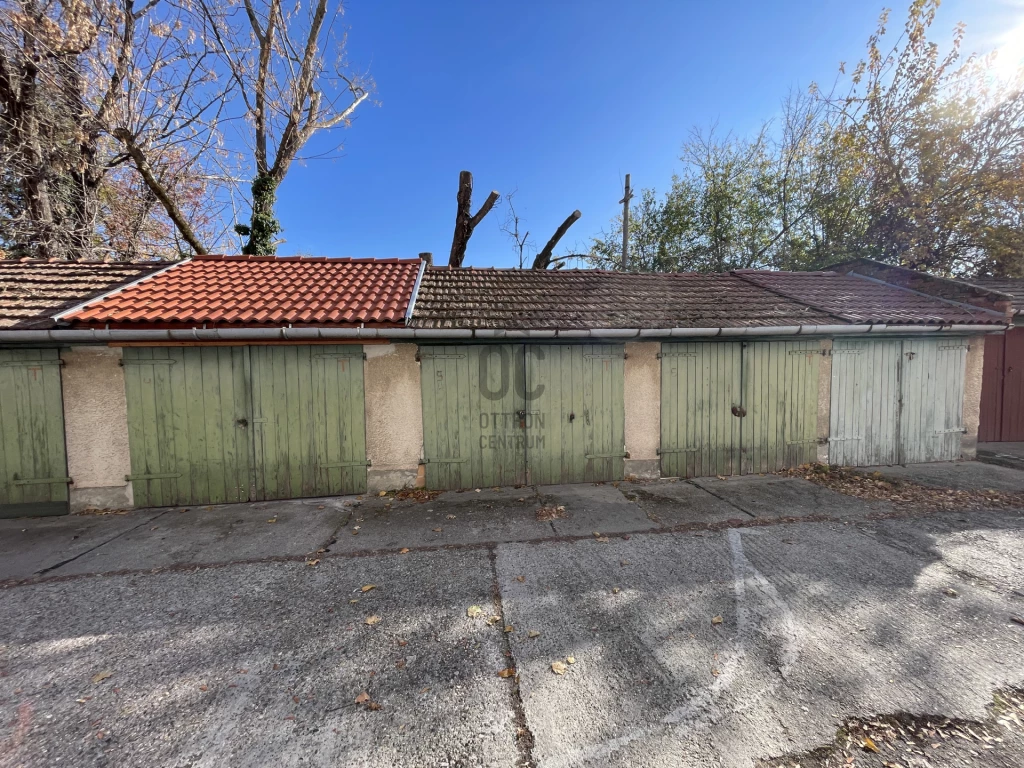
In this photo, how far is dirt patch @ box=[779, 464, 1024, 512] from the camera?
4812mm

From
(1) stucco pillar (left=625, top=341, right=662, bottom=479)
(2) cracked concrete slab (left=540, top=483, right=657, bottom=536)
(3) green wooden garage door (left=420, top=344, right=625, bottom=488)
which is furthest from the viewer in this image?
(1) stucco pillar (left=625, top=341, right=662, bottom=479)

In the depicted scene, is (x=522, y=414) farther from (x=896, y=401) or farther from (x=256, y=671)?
(x=896, y=401)

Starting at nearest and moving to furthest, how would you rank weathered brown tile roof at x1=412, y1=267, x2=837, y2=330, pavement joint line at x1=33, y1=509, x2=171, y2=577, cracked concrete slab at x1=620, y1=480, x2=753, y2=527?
pavement joint line at x1=33, y1=509, x2=171, y2=577
cracked concrete slab at x1=620, y1=480, x2=753, y2=527
weathered brown tile roof at x1=412, y1=267, x2=837, y2=330

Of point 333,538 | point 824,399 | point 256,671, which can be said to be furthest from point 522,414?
point 824,399

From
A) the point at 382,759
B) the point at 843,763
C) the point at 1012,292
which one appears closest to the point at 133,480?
the point at 382,759

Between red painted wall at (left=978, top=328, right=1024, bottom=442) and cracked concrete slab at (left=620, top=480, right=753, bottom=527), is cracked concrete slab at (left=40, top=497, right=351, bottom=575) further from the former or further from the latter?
red painted wall at (left=978, top=328, right=1024, bottom=442)

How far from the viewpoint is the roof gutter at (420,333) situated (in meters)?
4.61

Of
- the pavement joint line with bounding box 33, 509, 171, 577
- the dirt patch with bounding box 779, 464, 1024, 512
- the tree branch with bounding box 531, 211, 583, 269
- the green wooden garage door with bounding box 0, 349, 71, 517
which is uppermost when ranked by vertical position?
the tree branch with bounding box 531, 211, 583, 269

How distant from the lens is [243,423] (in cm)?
515

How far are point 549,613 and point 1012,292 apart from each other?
12.7 metres

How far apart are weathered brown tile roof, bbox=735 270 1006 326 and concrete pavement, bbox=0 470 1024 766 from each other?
3.13 metres

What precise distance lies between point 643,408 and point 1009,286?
10454mm

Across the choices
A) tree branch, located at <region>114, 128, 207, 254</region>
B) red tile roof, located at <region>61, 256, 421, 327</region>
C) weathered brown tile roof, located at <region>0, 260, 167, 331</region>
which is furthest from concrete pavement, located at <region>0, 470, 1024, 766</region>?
tree branch, located at <region>114, 128, 207, 254</region>

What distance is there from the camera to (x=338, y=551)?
388 centimetres
